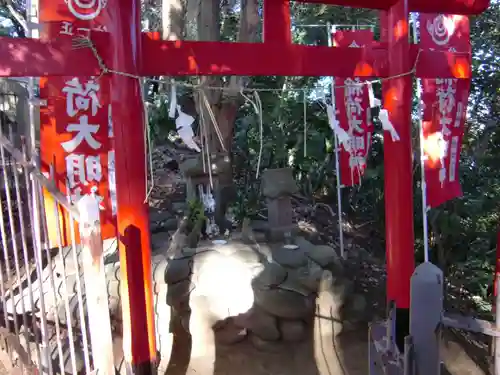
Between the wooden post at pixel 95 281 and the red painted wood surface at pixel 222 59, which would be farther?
the red painted wood surface at pixel 222 59

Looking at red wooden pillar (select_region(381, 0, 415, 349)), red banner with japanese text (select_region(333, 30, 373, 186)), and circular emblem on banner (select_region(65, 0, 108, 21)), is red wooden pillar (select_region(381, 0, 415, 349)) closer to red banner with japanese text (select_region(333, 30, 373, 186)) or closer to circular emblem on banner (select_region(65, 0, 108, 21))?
red banner with japanese text (select_region(333, 30, 373, 186))

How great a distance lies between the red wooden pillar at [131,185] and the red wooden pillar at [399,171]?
2.06 meters

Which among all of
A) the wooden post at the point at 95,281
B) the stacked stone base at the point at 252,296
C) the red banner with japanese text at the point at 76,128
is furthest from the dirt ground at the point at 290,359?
the wooden post at the point at 95,281

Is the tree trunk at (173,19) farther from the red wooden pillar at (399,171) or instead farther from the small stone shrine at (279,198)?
the red wooden pillar at (399,171)

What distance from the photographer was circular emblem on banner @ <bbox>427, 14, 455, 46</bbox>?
438 centimetres

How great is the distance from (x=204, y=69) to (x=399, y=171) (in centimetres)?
187

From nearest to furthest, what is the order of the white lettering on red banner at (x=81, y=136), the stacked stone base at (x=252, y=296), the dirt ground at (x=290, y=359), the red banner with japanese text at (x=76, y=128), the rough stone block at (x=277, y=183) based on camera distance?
the red banner with japanese text at (x=76, y=128) → the white lettering on red banner at (x=81, y=136) → the dirt ground at (x=290, y=359) → the stacked stone base at (x=252, y=296) → the rough stone block at (x=277, y=183)

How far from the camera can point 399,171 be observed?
4.01 meters

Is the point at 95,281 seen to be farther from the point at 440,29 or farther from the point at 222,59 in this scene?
the point at 440,29

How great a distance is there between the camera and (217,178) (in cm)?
748

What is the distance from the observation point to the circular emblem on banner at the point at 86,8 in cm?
300

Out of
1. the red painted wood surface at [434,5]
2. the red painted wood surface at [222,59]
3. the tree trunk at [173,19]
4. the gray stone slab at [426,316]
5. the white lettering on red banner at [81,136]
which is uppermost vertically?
the tree trunk at [173,19]

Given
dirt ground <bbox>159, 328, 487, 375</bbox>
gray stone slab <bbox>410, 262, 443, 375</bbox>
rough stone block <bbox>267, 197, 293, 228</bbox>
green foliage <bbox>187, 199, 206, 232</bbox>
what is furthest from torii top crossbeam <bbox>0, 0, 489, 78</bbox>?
green foliage <bbox>187, 199, 206, 232</bbox>

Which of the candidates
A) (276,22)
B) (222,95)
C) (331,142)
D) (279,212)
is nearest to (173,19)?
(222,95)
